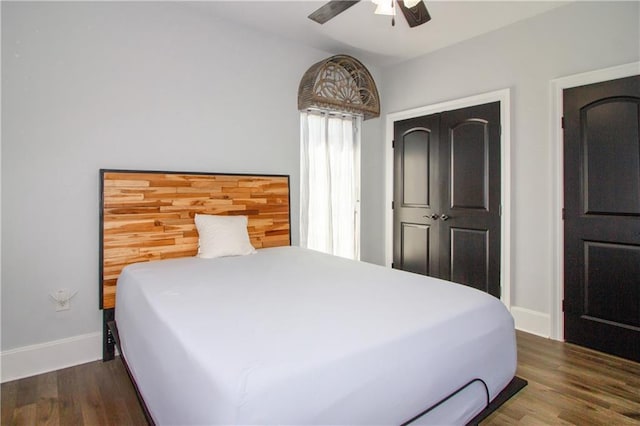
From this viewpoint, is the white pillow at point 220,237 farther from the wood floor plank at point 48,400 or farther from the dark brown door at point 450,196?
the dark brown door at point 450,196

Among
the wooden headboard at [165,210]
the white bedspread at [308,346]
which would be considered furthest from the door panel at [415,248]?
the white bedspread at [308,346]

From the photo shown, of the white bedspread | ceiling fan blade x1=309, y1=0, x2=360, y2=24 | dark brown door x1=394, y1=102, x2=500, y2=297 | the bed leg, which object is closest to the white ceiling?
ceiling fan blade x1=309, y1=0, x2=360, y2=24

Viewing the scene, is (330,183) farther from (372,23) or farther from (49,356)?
(49,356)

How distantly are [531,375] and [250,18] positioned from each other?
343 centimetres

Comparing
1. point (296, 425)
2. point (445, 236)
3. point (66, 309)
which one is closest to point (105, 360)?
point (66, 309)

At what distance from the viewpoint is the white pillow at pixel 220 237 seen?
2.72 m

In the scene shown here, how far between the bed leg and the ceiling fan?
252cm

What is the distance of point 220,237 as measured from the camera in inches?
108

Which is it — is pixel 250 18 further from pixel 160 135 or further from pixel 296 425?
pixel 296 425

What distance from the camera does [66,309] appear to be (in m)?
2.45

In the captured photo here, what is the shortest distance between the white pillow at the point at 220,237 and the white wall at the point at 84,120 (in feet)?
1.60

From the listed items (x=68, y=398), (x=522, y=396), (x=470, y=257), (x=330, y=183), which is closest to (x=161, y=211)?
(x=68, y=398)

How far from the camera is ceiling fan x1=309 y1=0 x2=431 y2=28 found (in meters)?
1.97

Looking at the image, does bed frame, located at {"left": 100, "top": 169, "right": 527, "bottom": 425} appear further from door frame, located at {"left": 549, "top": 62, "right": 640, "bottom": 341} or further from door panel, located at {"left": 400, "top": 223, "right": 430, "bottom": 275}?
door frame, located at {"left": 549, "top": 62, "right": 640, "bottom": 341}
